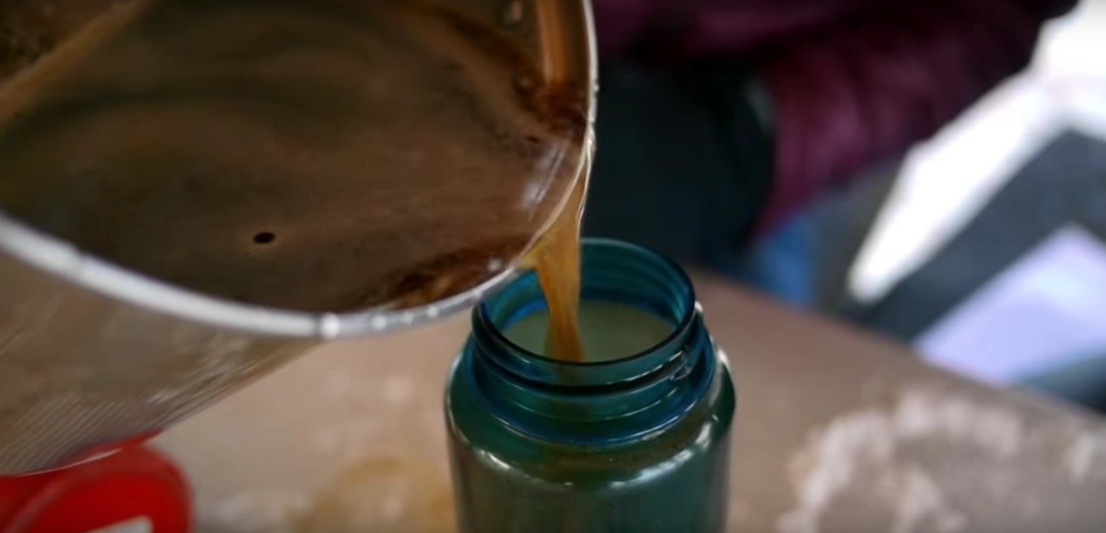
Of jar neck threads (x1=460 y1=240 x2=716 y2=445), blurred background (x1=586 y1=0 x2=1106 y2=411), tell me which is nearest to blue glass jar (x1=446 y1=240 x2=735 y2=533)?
jar neck threads (x1=460 y1=240 x2=716 y2=445)

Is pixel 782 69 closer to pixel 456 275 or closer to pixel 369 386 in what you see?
pixel 369 386

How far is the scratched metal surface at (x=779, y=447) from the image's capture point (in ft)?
1.44

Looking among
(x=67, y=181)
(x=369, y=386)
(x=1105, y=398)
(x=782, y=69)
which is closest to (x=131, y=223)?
(x=67, y=181)

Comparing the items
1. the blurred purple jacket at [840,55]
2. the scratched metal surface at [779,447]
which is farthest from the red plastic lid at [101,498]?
the blurred purple jacket at [840,55]

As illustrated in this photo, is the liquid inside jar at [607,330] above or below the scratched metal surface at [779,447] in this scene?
above

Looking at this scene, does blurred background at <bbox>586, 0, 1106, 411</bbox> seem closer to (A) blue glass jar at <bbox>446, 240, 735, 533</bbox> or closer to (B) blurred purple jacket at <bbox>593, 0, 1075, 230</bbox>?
(B) blurred purple jacket at <bbox>593, 0, 1075, 230</bbox>

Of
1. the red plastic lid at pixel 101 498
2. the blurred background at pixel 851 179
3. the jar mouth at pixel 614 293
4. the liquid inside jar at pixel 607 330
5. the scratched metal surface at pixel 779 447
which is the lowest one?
the blurred background at pixel 851 179

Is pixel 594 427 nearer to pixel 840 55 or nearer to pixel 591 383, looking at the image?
pixel 591 383

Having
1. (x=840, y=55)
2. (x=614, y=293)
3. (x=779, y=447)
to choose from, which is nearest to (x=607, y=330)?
(x=614, y=293)

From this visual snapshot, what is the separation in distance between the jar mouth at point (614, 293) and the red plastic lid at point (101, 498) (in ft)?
0.39

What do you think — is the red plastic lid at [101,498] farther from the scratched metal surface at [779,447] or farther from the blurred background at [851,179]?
the blurred background at [851,179]

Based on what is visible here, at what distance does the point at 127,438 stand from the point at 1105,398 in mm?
738

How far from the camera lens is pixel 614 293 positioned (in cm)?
39

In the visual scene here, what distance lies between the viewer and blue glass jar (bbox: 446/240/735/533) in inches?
12.7
